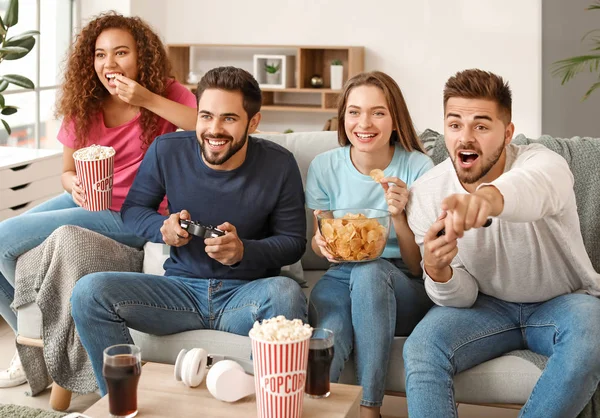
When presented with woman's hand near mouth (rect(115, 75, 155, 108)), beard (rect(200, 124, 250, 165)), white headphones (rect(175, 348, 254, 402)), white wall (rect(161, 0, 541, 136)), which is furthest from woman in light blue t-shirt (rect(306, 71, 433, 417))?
white wall (rect(161, 0, 541, 136))

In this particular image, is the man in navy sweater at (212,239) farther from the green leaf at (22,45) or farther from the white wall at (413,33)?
the white wall at (413,33)

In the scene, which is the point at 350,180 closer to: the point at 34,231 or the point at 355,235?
the point at 355,235

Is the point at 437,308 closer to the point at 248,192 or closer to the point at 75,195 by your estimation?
the point at 248,192

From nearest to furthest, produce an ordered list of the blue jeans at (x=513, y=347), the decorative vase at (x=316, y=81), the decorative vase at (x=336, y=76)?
the blue jeans at (x=513, y=347) < the decorative vase at (x=336, y=76) < the decorative vase at (x=316, y=81)

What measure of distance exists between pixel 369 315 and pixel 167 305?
559 mm

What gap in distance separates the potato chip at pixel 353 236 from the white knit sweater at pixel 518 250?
13cm

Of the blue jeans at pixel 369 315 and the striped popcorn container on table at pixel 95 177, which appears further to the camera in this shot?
the striped popcorn container on table at pixel 95 177

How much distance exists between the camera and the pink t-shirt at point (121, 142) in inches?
110

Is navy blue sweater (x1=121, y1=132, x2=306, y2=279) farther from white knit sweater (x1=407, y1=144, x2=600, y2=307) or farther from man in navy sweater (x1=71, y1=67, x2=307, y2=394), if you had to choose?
white knit sweater (x1=407, y1=144, x2=600, y2=307)

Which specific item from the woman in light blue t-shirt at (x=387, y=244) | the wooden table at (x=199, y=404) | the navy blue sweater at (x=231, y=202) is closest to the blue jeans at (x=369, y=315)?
the woman in light blue t-shirt at (x=387, y=244)

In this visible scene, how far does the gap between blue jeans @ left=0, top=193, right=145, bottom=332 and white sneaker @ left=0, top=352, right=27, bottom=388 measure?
0.61 ft

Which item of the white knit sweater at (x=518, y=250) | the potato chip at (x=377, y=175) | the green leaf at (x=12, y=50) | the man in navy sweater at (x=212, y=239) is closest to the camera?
the white knit sweater at (x=518, y=250)

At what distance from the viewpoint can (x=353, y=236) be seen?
85.5 inches

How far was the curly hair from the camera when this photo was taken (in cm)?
279
